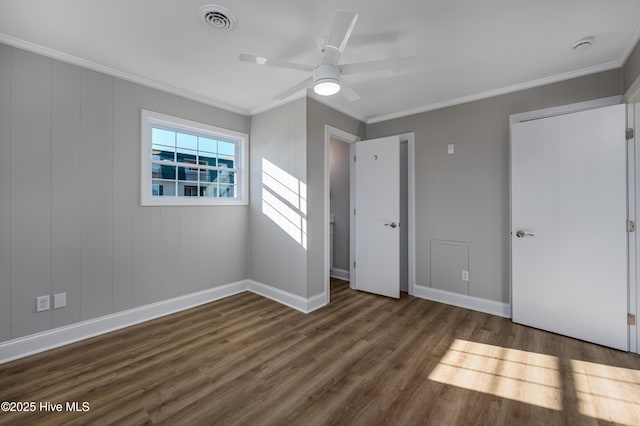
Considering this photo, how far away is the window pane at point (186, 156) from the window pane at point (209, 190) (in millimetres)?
346

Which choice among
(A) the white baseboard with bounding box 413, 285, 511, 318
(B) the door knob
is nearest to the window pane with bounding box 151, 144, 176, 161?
(A) the white baseboard with bounding box 413, 285, 511, 318

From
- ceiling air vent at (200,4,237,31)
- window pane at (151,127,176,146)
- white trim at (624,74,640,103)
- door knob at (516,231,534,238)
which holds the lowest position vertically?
door knob at (516,231,534,238)

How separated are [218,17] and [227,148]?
80.6 inches

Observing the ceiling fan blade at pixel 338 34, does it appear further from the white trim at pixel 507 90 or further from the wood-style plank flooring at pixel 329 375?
the wood-style plank flooring at pixel 329 375

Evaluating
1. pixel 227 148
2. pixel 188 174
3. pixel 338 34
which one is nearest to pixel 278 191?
pixel 227 148

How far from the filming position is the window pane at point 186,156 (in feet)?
11.0

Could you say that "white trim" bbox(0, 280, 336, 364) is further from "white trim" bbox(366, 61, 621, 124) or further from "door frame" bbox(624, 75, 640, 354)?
"door frame" bbox(624, 75, 640, 354)

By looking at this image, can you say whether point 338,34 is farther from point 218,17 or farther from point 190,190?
point 190,190

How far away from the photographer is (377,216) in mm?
3889

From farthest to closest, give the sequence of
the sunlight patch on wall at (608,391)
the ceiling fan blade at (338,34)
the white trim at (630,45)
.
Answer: the white trim at (630,45) < the sunlight patch on wall at (608,391) < the ceiling fan blade at (338,34)

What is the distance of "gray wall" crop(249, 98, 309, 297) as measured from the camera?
10.9 ft

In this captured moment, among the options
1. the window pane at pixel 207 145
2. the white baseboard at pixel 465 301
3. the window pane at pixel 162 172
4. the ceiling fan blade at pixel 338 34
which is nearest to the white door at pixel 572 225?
the white baseboard at pixel 465 301

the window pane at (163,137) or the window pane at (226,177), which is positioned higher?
the window pane at (163,137)

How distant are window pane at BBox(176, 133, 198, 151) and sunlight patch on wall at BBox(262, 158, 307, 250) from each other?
0.89 meters
